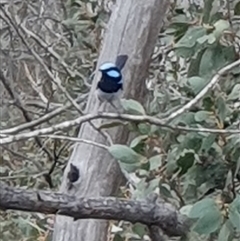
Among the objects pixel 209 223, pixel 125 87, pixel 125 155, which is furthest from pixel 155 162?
pixel 125 87

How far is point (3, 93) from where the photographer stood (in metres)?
3.05

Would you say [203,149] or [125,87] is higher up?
[125,87]

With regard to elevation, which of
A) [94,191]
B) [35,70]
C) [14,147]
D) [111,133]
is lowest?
[94,191]

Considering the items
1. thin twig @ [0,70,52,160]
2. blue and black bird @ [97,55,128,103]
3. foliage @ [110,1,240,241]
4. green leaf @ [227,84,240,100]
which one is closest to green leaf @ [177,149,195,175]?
foliage @ [110,1,240,241]

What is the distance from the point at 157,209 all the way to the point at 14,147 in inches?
79.6

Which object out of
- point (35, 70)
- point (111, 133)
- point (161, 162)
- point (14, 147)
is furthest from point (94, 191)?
point (35, 70)

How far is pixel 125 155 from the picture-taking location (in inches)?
51.7

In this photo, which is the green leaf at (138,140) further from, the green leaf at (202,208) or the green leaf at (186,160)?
the green leaf at (202,208)

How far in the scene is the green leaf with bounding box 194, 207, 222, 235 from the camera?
1152mm

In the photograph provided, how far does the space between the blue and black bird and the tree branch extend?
43cm

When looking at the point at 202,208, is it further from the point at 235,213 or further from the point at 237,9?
the point at 237,9

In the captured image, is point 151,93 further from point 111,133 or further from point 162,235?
point 162,235

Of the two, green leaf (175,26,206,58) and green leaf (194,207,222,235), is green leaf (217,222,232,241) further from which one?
green leaf (175,26,206,58)

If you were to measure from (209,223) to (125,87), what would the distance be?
57 cm
